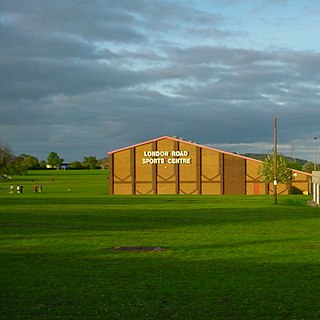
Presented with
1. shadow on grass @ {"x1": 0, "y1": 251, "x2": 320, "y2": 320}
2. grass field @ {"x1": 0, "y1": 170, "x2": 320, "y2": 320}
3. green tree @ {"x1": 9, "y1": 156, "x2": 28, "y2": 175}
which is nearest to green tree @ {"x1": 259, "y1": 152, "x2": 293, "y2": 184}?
grass field @ {"x1": 0, "y1": 170, "x2": 320, "y2": 320}

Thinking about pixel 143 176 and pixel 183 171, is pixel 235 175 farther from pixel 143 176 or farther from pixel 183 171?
pixel 143 176

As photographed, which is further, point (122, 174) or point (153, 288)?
point (122, 174)

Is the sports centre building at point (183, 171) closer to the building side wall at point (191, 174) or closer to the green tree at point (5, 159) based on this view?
the building side wall at point (191, 174)

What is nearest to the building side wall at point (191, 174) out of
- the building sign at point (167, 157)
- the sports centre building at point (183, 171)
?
the sports centre building at point (183, 171)

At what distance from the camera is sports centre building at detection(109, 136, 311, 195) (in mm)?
95000

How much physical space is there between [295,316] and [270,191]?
8353 centimetres

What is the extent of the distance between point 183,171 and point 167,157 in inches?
117

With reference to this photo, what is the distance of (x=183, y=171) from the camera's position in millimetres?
96625

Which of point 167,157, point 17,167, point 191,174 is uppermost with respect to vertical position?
point 17,167

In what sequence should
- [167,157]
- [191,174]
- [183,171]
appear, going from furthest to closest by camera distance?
[167,157] < [183,171] < [191,174]

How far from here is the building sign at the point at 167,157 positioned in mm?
96938

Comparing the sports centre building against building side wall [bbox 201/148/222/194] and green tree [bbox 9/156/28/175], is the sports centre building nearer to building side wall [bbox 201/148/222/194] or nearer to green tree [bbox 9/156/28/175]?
building side wall [bbox 201/148/222/194]

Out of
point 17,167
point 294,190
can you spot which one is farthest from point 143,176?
point 17,167

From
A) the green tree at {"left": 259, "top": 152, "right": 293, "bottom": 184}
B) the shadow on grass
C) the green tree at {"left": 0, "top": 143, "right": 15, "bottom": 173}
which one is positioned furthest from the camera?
the green tree at {"left": 0, "top": 143, "right": 15, "bottom": 173}
